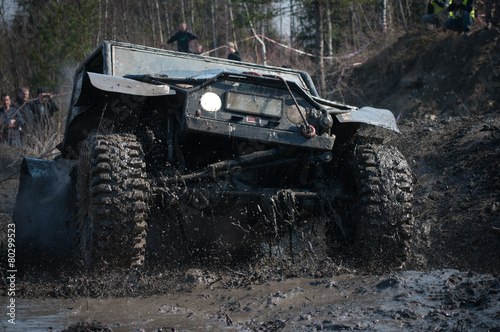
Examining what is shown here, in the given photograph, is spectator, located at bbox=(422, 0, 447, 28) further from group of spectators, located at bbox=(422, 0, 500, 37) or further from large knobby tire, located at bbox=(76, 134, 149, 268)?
large knobby tire, located at bbox=(76, 134, 149, 268)

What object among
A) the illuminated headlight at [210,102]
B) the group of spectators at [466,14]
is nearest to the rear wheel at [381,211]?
the illuminated headlight at [210,102]

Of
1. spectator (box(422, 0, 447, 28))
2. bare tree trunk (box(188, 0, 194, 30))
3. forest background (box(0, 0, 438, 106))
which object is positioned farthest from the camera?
bare tree trunk (box(188, 0, 194, 30))

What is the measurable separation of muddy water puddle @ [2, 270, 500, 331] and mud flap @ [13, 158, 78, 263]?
5.27ft

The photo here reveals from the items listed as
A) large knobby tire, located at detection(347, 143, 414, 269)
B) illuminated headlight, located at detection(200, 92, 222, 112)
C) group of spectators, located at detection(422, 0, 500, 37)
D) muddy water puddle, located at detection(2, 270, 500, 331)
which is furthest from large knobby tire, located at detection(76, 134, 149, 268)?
group of spectators, located at detection(422, 0, 500, 37)

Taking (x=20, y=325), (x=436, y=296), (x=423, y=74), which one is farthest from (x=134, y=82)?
(x=423, y=74)

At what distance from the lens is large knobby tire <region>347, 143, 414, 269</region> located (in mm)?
4121

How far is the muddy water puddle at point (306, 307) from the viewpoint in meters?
2.68

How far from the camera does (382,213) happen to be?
4.13 metres

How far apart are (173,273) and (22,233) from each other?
1839 millimetres

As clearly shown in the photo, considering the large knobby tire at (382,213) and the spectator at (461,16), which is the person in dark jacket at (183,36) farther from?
the large knobby tire at (382,213)

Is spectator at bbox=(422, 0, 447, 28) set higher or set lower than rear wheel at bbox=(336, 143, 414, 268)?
higher

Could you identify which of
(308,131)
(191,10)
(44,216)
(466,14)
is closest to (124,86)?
(308,131)

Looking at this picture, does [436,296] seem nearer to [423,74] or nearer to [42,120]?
[42,120]

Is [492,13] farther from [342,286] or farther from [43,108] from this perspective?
[342,286]
